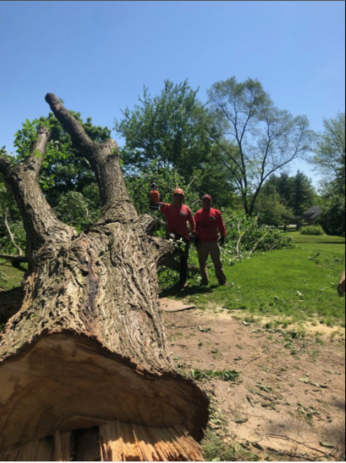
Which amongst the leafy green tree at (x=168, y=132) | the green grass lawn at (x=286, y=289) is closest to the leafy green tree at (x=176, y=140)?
the leafy green tree at (x=168, y=132)

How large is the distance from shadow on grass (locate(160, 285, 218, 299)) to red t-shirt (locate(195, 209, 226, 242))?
94 centimetres

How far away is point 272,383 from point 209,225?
12.4 ft

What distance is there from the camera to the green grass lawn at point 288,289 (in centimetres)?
448

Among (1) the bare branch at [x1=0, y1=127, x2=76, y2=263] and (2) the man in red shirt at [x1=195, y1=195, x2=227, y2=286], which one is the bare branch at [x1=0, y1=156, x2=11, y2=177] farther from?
(2) the man in red shirt at [x1=195, y1=195, x2=227, y2=286]

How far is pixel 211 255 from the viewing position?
6480 mm

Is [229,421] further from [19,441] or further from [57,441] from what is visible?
[19,441]

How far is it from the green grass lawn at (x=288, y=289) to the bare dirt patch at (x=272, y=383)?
550mm

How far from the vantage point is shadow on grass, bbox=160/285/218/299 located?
19.7 feet

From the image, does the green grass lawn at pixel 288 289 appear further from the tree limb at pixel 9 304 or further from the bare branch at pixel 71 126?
the bare branch at pixel 71 126

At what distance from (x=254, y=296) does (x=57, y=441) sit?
4.19m

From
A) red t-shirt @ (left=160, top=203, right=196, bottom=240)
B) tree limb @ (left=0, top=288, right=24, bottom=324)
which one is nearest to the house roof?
red t-shirt @ (left=160, top=203, right=196, bottom=240)

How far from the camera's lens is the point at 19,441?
1.90 m

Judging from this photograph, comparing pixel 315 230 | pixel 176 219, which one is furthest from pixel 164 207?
pixel 315 230

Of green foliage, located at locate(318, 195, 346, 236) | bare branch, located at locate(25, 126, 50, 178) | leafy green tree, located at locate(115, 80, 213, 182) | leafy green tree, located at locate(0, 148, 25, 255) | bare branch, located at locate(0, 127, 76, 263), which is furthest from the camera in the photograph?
leafy green tree, located at locate(115, 80, 213, 182)
